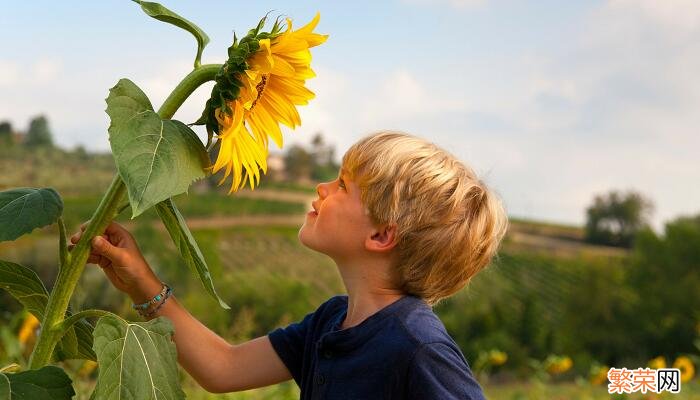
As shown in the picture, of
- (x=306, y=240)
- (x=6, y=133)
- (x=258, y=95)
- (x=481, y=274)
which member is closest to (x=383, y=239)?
(x=306, y=240)

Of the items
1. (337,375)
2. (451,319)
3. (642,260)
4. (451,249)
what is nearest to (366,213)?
(451,249)

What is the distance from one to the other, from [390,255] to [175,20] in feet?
1.76

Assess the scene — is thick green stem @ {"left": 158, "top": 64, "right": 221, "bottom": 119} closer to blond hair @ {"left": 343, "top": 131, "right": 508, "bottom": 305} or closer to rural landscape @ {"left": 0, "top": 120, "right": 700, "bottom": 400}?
blond hair @ {"left": 343, "top": 131, "right": 508, "bottom": 305}

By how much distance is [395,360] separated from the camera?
143 cm

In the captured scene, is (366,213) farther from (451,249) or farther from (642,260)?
(642,260)

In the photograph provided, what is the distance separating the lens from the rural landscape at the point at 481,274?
25344 mm

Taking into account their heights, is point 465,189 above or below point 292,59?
below

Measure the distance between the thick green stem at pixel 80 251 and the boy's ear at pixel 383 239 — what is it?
407mm

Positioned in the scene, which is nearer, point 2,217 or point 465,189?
point 2,217

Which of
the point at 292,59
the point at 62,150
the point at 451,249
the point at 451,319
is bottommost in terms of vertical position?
the point at 451,319

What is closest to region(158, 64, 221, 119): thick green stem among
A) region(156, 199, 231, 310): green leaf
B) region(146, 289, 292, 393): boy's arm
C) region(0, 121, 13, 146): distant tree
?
region(156, 199, 231, 310): green leaf

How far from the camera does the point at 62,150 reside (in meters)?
38.8

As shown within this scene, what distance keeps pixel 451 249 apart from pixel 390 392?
0.88ft

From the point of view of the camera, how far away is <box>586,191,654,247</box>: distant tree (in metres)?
48.9
